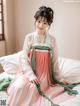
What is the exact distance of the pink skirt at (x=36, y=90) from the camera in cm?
157

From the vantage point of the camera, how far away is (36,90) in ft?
Result: 5.40

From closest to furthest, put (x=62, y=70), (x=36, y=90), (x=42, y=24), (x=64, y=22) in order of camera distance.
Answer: (x=36, y=90) < (x=42, y=24) < (x=62, y=70) < (x=64, y=22)

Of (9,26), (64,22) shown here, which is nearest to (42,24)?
(64,22)

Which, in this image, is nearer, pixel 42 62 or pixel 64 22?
pixel 42 62

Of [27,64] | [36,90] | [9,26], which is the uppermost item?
[9,26]

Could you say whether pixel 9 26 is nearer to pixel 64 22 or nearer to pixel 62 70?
pixel 64 22

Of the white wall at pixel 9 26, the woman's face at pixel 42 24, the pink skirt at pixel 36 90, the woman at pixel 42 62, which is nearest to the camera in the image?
the pink skirt at pixel 36 90

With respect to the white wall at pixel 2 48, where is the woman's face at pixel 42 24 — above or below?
above

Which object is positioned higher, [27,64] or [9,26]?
[9,26]

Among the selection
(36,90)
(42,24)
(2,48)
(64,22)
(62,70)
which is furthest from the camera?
(2,48)

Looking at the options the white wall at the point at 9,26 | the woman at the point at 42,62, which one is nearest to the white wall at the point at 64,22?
the white wall at the point at 9,26

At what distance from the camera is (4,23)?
Result: 293 centimetres

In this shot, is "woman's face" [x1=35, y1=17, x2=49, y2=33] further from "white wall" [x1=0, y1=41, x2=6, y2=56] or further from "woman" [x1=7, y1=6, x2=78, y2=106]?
"white wall" [x1=0, y1=41, x2=6, y2=56]

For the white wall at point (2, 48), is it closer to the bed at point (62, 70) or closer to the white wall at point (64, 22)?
the white wall at point (64, 22)
